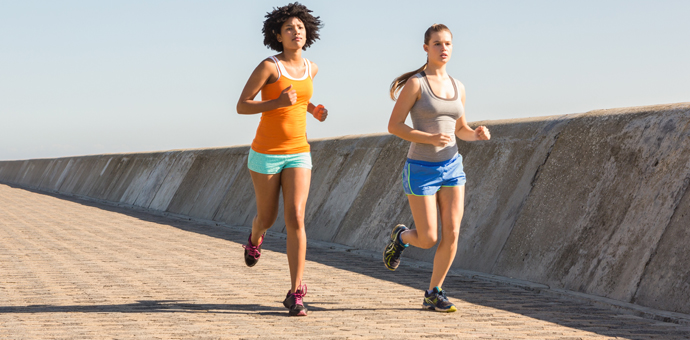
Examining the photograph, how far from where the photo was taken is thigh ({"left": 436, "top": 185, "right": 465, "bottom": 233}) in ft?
16.3

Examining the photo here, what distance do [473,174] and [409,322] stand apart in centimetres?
339

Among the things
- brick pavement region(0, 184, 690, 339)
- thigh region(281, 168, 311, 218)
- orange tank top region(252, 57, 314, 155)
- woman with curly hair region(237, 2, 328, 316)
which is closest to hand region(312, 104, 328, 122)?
woman with curly hair region(237, 2, 328, 316)

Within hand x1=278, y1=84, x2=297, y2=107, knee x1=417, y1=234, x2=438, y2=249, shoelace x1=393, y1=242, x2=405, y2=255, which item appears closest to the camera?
hand x1=278, y1=84, x2=297, y2=107

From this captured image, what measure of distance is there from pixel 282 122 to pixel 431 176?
105 centimetres

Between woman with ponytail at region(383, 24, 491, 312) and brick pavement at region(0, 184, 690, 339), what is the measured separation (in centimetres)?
50

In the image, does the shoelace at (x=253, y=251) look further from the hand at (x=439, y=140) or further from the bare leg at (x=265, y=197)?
the hand at (x=439, y=140)

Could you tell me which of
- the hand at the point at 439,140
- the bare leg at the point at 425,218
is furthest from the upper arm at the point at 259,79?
the bare leg at the point at 425,218

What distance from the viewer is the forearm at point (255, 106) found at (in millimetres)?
4750

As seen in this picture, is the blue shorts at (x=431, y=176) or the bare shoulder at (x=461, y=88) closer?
the blue shorts at (x=431, y=176)

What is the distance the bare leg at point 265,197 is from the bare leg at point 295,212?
3.6 inches

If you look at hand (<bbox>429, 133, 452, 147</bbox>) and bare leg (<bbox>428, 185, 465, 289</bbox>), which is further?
bare leg (<bbox>428, 185, 465, 289</bbox>)

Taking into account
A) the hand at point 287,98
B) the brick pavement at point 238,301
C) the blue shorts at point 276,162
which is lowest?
the brick pavement at point 238,301

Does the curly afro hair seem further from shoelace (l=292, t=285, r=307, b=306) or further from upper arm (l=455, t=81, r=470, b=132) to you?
shoelace (l=292, t=285, r=307, b=306)

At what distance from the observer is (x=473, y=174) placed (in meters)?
7.75
